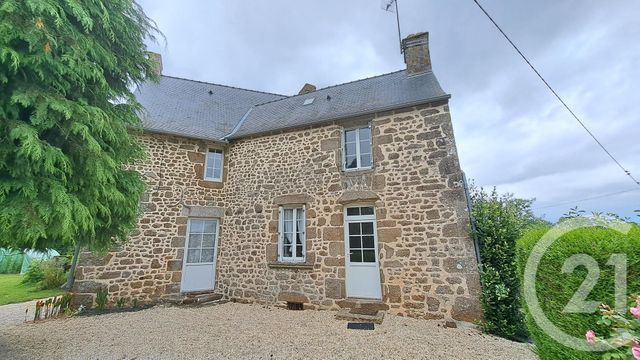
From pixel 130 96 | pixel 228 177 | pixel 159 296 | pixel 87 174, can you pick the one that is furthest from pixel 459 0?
pixel 159 296

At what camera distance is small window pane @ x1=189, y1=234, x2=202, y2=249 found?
298 inches

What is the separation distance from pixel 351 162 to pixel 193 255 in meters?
5.28

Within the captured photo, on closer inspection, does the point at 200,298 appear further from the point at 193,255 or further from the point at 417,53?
the point at 417,53

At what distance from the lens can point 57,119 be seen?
297 centimetres

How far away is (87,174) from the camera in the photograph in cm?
321

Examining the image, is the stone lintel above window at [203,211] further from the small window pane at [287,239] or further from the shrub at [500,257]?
the shrub at [500,257]

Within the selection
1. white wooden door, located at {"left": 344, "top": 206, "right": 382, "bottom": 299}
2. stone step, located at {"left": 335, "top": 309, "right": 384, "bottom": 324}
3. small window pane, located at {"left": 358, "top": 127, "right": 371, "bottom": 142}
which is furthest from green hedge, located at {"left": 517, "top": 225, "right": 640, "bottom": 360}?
small window pane, located at {"left": 358, "top": 127, "right": 371, "bottom": 142}

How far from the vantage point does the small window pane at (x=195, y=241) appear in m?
7.58

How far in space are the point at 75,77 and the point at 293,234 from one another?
17.5 feet

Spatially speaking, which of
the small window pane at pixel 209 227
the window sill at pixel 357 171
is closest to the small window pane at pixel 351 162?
the window sill at pixel 357 171

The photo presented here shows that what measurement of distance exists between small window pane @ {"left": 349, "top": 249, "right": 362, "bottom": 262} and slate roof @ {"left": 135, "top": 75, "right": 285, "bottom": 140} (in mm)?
5431

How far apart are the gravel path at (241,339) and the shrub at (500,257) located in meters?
0.54

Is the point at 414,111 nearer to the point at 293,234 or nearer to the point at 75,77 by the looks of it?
the point at 293,234

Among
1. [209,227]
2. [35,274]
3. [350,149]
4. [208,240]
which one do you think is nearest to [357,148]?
[350,149]
